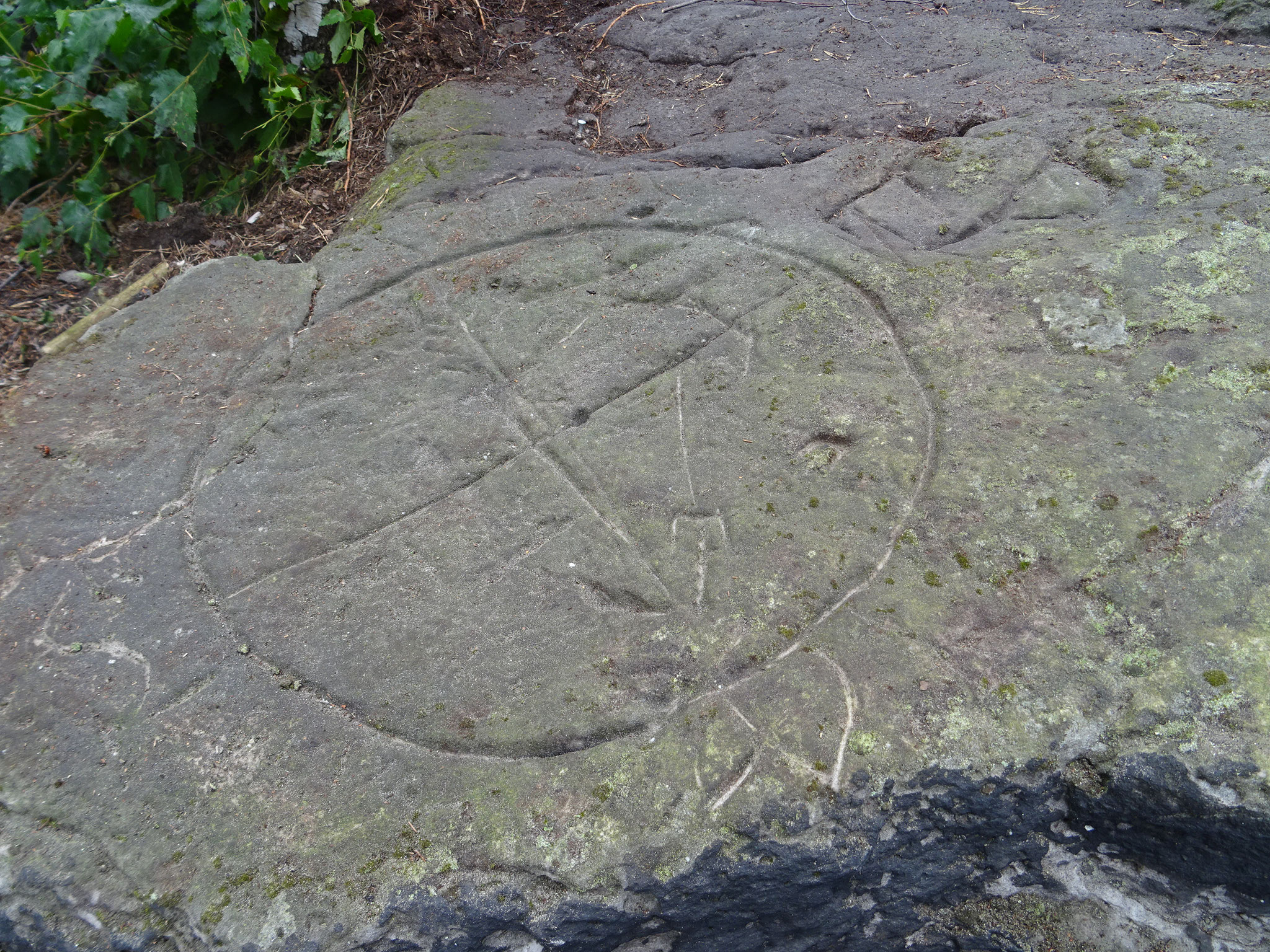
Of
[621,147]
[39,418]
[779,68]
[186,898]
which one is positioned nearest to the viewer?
[186,898]

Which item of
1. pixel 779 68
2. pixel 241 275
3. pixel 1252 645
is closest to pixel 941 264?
pixel 1252 645

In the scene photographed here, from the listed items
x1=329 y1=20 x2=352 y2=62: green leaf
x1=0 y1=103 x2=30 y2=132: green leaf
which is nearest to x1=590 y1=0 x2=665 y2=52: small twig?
x1=329 y1=20 x2=352 y2=62: green leaf

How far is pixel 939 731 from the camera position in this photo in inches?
77.8

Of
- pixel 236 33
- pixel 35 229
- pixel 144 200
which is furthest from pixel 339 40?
pixel 35 229

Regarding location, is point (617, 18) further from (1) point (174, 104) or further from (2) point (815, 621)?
(2) point (815, 621)

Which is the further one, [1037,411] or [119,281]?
[119,281]

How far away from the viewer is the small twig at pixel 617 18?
4496 mm

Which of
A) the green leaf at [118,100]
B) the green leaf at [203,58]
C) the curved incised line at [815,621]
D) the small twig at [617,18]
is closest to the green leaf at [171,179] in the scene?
the green leaf at [118,100]

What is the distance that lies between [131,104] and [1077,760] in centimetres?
401

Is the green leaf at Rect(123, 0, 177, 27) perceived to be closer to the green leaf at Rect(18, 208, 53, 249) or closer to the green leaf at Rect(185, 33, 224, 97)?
the green leaf at Rect(185, 33, 224, 97)

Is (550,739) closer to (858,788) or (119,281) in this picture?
(858,788)

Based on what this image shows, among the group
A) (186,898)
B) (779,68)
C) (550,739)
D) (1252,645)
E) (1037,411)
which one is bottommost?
(186,898)

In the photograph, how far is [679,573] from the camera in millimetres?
2266

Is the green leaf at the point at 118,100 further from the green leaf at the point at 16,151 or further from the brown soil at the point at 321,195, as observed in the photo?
the brown soil at the point at 321,195
